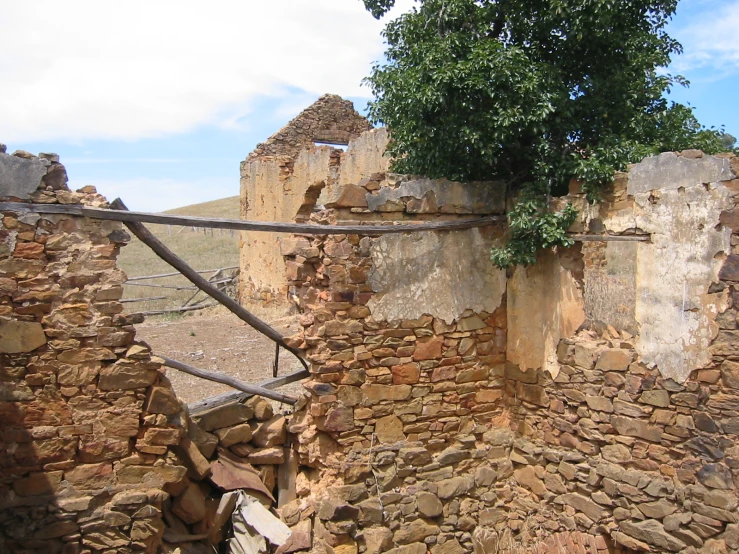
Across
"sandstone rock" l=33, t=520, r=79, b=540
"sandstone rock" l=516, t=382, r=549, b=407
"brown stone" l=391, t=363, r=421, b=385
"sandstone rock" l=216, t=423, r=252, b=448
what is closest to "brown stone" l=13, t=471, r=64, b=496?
"sandstone rock" l=33, t=520, r=79, b=540

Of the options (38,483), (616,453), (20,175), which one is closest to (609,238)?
(616,453)

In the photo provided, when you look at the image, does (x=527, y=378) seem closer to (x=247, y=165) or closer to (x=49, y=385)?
(x=49, y=385)

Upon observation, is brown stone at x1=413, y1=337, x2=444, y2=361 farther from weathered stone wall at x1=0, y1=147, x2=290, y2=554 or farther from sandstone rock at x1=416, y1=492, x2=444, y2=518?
weathered stone wall at x1=0, y1=147, x2=290, y2=554

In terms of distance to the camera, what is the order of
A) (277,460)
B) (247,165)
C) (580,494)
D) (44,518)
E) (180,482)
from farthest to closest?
(247,165)
(277,460)
(580,494)
(180,482)
(44,518)

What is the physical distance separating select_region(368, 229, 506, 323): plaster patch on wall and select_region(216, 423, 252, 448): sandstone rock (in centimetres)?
153

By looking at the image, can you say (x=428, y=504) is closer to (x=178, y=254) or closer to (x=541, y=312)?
(x=541, y=312)

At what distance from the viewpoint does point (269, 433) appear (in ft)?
18.2

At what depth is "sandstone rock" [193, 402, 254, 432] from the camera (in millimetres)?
5258

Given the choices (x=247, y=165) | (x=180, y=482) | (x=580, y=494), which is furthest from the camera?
(x=247, y=165)

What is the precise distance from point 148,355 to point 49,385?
680mm

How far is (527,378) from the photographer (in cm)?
555

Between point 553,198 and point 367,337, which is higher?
point 553,198

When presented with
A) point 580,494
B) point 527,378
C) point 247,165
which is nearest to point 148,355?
point 527,378

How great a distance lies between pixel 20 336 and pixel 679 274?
4663mm
